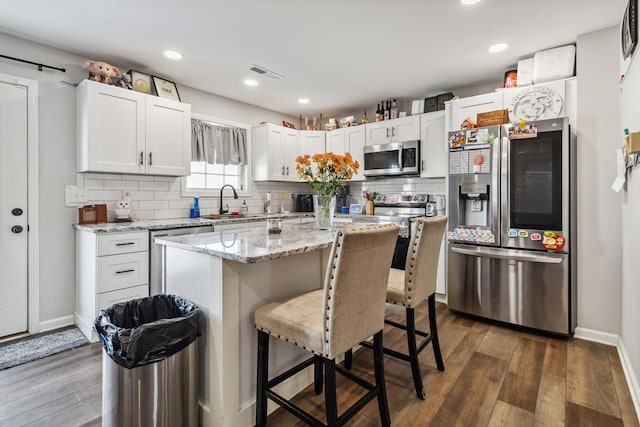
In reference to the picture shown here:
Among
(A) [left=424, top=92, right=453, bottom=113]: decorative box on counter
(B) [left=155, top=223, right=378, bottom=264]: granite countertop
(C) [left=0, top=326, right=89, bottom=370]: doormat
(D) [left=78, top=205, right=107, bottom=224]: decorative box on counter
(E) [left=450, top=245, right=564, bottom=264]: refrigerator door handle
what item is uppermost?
(A) [left=424, top=92, right=453, bottom=113]: decorative box on counter

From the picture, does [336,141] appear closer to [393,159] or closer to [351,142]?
[351,142]

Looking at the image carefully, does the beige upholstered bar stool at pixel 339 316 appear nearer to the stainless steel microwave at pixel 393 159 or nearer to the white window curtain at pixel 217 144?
the stainless steel microwave at pixel 393 159

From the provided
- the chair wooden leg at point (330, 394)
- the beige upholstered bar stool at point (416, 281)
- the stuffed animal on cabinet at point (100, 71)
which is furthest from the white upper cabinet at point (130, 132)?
the chair wooden leg at point (330, 394)

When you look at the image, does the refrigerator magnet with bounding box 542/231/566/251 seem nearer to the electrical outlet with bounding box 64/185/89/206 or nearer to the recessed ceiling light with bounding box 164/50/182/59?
the recessed ceiling light with bounding box 164/50/182/59

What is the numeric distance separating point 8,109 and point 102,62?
84 centimetres

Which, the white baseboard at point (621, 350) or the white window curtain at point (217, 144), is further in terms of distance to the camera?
the white window curtain at point (217, 144)

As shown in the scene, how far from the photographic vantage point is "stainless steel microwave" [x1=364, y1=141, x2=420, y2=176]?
3.90 metres

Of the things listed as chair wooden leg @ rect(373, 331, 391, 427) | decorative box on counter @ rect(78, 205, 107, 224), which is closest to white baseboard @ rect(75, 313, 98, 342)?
decorative box on counter @ rect(78, 205, 107, 224)

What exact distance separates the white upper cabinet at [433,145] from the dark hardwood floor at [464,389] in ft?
6.58

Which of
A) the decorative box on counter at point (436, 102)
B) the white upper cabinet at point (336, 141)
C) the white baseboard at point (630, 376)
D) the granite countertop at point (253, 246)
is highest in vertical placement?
the decorative box on counter at point (436, 102)

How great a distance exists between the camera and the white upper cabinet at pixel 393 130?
394 centimetres

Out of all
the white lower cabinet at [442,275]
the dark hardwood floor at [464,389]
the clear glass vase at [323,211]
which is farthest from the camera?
the white lower cabinet at [442,275]

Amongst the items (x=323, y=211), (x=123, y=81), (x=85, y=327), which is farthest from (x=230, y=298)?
(x=123, y=81)

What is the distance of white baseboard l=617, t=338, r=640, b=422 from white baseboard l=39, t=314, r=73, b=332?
4144mm
